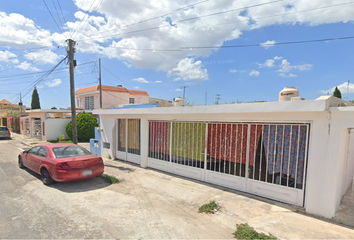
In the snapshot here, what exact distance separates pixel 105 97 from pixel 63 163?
19555mm

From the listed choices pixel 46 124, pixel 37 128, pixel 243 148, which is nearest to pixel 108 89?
pixel 46 124

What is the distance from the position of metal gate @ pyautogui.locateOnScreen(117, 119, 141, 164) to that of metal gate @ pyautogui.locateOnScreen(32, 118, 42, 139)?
1371 cm

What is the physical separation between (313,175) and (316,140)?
32.7 inches

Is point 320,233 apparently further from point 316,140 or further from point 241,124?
point 241,124

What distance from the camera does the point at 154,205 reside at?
4.85 metres

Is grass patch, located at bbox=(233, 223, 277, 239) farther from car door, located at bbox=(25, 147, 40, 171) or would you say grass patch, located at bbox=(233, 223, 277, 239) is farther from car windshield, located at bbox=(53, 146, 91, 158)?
car door, located at bbox=(25, 147, 40, 171)

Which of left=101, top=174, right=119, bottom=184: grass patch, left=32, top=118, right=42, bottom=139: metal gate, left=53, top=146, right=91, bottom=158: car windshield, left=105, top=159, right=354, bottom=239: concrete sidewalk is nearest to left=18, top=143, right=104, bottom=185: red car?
left=53, top=146, right=91, bottom=158: car windshield

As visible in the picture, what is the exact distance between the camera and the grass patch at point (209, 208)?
4.52 metres

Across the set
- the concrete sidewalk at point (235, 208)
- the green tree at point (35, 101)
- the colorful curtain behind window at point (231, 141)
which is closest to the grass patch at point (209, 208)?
the concrete sidewalk at point (235, 208)

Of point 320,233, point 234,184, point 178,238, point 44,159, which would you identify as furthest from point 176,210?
point 44,159

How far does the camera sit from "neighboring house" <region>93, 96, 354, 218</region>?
4.13m

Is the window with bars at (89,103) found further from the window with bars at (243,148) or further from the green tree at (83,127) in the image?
the window with bars at (243,148)

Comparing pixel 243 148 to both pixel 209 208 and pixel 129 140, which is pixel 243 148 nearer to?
pixel 209 208

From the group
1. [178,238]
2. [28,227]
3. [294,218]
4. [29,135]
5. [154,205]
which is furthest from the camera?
[29,135]
